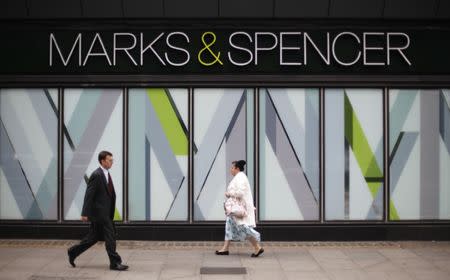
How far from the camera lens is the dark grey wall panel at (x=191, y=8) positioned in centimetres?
1542

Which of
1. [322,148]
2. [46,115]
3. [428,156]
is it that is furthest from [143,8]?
[428,156]

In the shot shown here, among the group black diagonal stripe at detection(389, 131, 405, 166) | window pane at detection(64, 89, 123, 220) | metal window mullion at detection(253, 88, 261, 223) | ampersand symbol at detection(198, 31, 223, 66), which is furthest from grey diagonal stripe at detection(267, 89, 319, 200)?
window pane at detection(64, 89, 123, 220)

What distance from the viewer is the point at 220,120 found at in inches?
613

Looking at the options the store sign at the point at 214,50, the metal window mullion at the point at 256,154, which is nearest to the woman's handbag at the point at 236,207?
the metal window mullion at the point at 256,154

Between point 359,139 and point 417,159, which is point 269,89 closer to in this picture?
point 359,139

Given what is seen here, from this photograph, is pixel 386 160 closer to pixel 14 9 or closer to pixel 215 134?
pixel 215 134

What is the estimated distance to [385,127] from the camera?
15.6 metres

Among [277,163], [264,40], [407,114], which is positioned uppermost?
[264,40]

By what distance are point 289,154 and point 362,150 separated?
5.16 feet

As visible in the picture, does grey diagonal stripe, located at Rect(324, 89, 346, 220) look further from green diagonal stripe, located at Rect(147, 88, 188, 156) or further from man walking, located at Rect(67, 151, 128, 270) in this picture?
man walking, located at Rect(67, 151, 128, 270)

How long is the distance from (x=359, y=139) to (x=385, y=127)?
2.00 feet

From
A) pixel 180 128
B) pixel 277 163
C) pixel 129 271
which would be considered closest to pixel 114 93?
pixel 180 128

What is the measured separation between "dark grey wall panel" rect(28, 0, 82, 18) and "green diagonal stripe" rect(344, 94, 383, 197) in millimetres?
6065

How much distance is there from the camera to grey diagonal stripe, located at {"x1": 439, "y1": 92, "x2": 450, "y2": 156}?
1575cm
